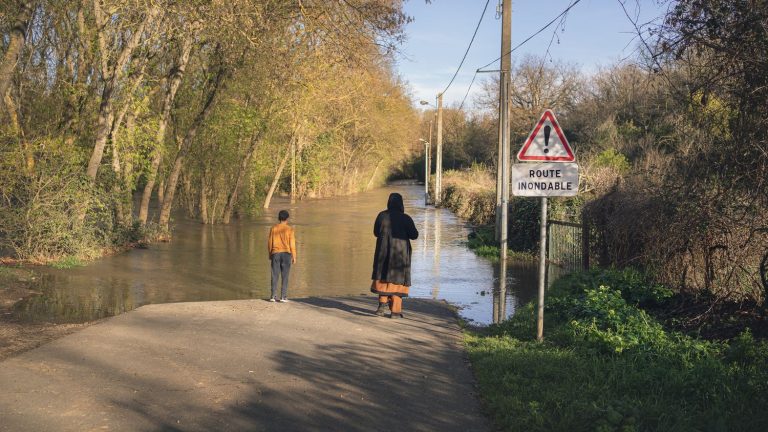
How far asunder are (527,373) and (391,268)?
4211mm

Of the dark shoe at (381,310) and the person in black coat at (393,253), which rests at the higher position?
the person in black coat at (393,253)

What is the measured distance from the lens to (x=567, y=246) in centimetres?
1900

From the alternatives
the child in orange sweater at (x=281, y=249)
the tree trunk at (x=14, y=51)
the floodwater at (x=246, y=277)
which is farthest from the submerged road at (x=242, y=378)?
the tree trunk at (x=14, y=51)

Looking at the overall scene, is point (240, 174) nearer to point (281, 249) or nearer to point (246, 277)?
point (246, 277)

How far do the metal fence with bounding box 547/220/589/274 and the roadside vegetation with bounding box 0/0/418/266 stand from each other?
19.6 feet

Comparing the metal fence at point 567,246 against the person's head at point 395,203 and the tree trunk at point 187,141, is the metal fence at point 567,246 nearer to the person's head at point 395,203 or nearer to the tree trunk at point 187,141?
the person's head at point 395,203

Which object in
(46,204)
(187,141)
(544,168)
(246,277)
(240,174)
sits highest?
(187,141)

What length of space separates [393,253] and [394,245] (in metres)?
0.13

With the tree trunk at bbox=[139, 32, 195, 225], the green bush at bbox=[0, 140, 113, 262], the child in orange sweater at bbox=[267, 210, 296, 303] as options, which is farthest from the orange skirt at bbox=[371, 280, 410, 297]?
the tree trunk at bbox=[139, 32, 195, 225]

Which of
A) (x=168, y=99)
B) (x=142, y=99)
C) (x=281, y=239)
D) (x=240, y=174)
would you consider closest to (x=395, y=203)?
(x=281, y=239)

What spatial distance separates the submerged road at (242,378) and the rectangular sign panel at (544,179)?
85.2 inches

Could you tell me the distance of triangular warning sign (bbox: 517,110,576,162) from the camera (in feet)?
30.0

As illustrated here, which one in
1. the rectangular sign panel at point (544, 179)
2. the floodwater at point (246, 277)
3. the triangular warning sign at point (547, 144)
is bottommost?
the floodwater at point (246, 277)

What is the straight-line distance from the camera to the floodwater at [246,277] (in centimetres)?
1400
